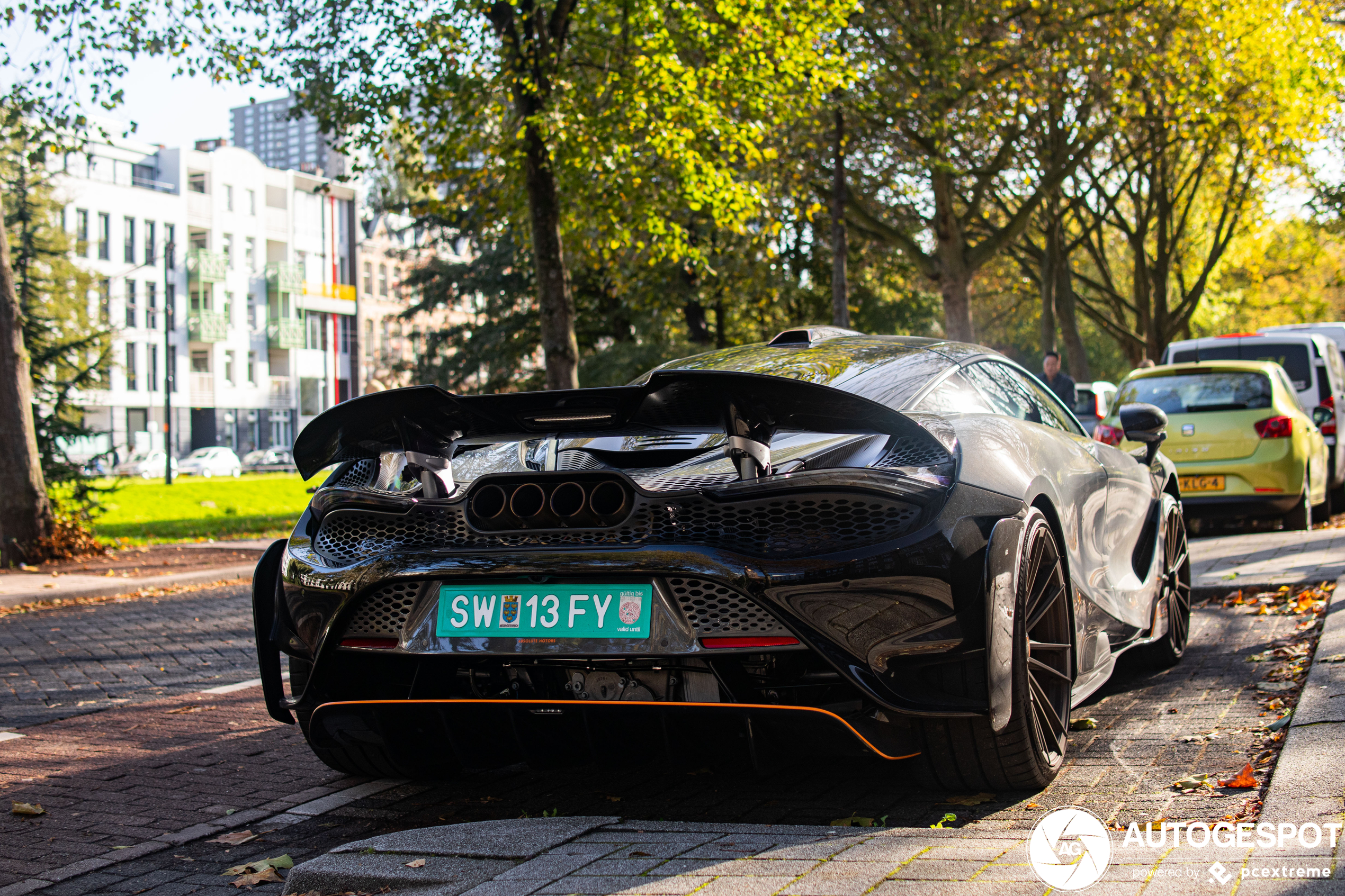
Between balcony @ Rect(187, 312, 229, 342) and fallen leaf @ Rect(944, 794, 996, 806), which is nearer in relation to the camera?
fallen leaf @ Rect(944, 794, 996, 806)

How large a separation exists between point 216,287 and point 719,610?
68.5 m

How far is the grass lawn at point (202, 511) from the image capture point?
1784 centimetres

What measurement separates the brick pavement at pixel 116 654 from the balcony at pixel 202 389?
5787 cm

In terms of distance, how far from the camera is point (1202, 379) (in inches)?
456

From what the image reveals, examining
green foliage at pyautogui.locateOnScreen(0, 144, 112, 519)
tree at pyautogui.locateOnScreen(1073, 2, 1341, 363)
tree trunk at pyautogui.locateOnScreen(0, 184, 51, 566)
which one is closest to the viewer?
tree trunk at pyautogui.locateOnScreen(0, 184, 51, 566)

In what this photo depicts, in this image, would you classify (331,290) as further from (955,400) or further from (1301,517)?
(955,400)

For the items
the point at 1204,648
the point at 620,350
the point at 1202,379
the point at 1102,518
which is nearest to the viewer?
the point at 1102,518

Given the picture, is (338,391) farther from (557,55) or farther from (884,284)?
(557,55)

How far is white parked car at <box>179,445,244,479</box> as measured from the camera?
191 ft

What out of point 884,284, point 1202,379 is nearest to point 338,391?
point 884,284

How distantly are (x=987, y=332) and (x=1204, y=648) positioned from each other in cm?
5214

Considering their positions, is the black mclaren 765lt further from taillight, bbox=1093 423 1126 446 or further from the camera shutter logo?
taillight, bbox=1093 423 1126 446

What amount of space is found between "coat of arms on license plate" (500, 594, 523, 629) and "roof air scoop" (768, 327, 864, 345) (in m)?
1.61

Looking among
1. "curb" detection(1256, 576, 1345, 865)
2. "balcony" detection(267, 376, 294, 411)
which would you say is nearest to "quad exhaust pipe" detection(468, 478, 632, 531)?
"curb" detection(1256, 576, 1345, 865)
